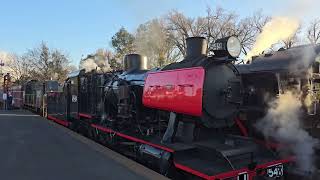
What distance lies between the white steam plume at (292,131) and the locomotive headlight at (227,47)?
4.69ft

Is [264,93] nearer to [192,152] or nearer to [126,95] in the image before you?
[192,152]

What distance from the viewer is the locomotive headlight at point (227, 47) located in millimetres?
7867

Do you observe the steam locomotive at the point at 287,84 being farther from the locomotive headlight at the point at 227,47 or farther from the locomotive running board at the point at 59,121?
the locomotive running board at the point at 59,121

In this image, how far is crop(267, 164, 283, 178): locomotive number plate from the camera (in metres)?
7.55

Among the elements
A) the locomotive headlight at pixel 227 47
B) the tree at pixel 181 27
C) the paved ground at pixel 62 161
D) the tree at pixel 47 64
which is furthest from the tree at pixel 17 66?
the locomotive headlight at pixel 227 47

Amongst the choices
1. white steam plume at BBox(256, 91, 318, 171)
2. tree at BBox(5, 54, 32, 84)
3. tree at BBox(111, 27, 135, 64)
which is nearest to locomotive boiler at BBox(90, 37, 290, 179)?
white steam plume at BBox(256, 91, 318, 171)

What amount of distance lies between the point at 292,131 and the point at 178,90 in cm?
239

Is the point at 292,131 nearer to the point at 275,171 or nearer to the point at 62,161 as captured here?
the point at 275,171

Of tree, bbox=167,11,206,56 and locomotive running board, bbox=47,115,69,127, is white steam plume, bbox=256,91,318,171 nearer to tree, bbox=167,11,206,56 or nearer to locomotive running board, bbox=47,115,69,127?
locomotive running board, bbox=47,115,69,127

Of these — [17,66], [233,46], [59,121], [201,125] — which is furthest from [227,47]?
[17,66]

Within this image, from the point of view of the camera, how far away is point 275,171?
7648 millimetres

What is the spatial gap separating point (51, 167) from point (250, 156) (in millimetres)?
4011

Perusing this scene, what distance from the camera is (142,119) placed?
11031 mm

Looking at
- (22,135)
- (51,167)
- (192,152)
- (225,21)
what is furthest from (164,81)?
(225,21)
